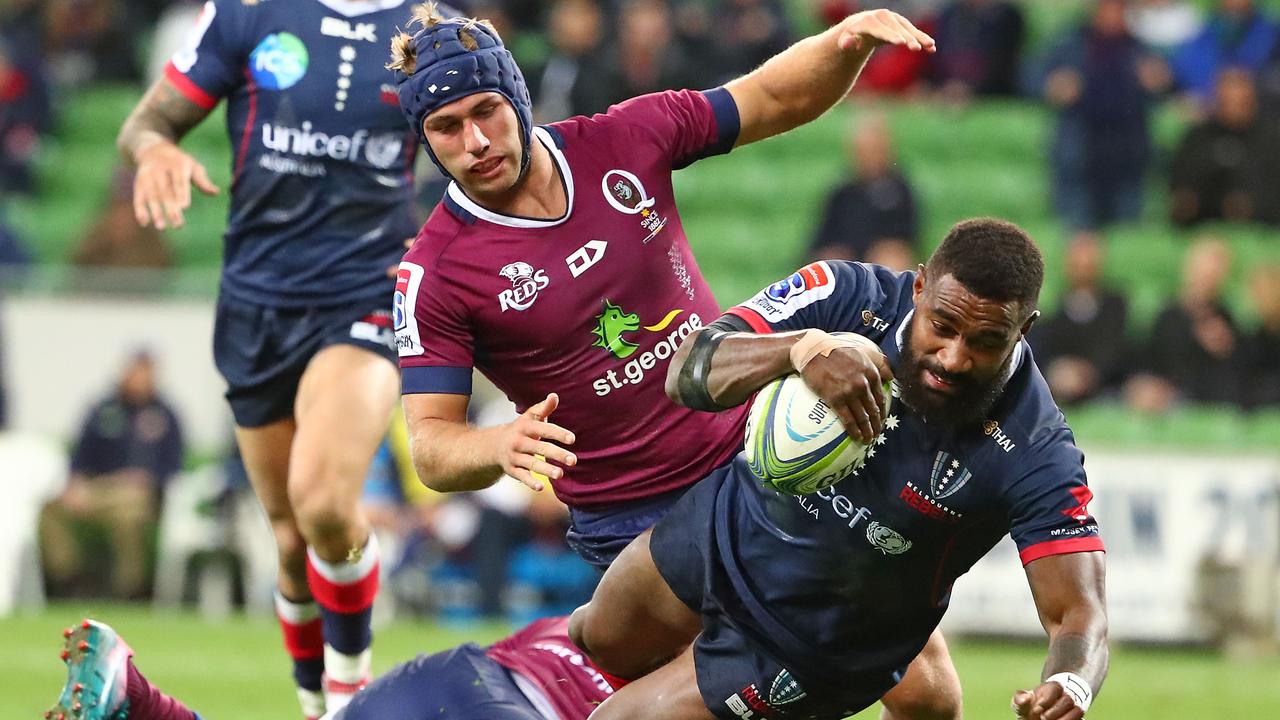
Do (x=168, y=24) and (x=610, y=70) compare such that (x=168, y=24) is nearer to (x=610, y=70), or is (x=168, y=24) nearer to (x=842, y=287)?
(x=610, y=70)

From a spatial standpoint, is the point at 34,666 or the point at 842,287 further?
the point at 34,666

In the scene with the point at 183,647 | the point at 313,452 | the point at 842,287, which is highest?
the point at 842,287

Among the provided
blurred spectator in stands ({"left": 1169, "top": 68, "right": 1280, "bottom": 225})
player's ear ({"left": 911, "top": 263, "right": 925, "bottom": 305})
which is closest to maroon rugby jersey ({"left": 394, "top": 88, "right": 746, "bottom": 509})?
player's ear ({"left": 911, "top": 263, "right": 925, "bottom": 305})

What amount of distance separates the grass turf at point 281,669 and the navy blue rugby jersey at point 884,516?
137 inches

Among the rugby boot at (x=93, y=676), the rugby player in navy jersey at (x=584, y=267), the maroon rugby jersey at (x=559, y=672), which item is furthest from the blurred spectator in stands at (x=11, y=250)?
the maroon rugby jersey at (x=559, y=672)

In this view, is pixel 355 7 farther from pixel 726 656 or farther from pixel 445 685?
pixel 726 656

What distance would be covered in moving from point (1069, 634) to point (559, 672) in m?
1.54

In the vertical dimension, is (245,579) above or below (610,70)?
below

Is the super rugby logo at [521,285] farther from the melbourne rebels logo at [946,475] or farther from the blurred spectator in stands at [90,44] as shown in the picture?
the blurred spectator in stands at [90,44]

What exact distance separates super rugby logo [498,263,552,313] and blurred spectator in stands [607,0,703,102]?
1010 centimetres

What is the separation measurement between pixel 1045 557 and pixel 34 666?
6.97 m

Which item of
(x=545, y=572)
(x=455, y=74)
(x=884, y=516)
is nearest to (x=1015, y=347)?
(x=884, y=516)

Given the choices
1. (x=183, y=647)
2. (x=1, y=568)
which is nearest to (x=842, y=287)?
(x=183, y=647)

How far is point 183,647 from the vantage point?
1148cm
